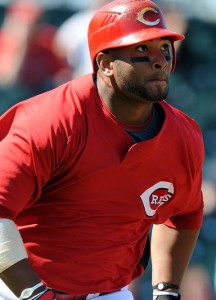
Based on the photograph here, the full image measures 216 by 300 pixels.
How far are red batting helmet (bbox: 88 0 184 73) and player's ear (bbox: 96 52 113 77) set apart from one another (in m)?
0.03

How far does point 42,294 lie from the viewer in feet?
12.2

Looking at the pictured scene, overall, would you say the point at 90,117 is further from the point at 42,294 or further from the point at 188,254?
the point at 188,254

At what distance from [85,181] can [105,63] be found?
539mm

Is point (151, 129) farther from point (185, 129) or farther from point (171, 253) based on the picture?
point (171, 253)

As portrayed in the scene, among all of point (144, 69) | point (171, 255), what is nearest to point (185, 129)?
point (144, 69)

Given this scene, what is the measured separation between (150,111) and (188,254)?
86 centimetres

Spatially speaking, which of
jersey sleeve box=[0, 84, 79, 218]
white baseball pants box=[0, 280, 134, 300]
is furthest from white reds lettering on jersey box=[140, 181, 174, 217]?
jersey sleeve box=[0, 84, 79, 218]

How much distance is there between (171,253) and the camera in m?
4.61

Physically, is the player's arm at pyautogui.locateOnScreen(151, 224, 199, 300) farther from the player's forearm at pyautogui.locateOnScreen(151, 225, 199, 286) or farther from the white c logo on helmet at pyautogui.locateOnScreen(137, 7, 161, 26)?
the white c logo on helmet at pyautogui.locateOnScreen(137, 7, 161, 26)

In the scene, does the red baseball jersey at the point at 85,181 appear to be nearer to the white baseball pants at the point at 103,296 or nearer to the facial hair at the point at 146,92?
the white baseball pants at the point at 103,296

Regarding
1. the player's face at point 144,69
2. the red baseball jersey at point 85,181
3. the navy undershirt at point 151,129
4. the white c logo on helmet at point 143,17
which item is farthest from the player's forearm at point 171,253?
the white c logo on helmet at point 143,17

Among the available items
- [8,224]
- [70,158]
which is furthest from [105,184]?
[8,224]

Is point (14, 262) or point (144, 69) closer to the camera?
point (14, 262)

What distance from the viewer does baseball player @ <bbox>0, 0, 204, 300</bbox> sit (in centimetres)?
371
